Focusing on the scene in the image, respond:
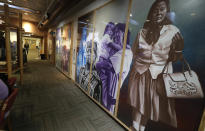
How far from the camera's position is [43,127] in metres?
1.72

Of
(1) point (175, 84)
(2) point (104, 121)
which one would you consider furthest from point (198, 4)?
(2) point (104, 121)

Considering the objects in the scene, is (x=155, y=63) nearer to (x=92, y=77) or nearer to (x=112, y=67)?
(x=112, y=67)

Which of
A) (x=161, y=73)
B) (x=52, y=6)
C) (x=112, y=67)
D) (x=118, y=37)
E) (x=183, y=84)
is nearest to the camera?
(x=183, y=84)

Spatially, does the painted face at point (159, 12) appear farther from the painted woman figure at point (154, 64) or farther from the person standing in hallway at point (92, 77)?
the person standing in hallway at point (92, 77)

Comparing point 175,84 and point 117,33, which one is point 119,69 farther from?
point 175,84

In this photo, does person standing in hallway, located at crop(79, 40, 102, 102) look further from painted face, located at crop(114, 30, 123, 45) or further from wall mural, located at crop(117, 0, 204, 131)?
wall mural, located at crop(117, 0, 204, 131)

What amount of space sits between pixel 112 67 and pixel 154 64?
91 cm

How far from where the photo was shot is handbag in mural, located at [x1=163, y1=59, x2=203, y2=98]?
39.6 inches

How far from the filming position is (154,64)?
53.4 inches

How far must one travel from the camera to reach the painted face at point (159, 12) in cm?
125

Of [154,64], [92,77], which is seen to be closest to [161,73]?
[154,64]

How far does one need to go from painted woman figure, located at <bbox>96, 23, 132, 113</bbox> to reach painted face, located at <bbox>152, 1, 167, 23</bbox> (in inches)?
23.0

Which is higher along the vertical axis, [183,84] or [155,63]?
[155,63]

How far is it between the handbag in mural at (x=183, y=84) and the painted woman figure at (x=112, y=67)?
0.69 m
